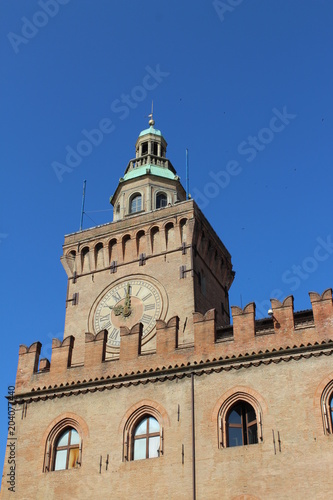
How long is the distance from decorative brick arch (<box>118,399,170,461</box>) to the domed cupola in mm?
14677

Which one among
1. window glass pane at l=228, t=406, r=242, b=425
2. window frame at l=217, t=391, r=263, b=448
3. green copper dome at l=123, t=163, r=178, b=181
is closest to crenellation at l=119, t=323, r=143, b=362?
window frame at l=217, t=391, r=263, b=448

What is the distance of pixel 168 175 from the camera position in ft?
133

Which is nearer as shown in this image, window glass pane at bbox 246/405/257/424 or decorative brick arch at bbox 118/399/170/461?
window glass pane at bbox 246/405/257/424

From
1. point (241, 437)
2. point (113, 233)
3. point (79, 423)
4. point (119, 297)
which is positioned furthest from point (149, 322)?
point (241, 437)

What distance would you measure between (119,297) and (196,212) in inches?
222

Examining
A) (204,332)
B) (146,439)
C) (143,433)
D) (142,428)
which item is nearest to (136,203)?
(204,332)

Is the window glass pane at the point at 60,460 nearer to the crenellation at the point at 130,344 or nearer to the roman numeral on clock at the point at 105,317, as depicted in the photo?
the crenellation at the point at 130,344

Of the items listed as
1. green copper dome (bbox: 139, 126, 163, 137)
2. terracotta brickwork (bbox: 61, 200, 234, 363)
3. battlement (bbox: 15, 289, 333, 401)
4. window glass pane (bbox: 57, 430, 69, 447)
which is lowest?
window glass pane (bbox: 57, 430, 69, 447)

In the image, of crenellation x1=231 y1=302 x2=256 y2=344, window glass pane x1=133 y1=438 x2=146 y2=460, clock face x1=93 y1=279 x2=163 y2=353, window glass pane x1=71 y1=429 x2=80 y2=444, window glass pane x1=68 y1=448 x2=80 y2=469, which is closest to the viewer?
window glass pane x1=133 y1=438 x2=146 y2=460

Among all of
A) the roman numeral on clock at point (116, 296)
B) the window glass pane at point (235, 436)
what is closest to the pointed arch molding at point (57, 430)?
the window glass pane at point (235, 436)

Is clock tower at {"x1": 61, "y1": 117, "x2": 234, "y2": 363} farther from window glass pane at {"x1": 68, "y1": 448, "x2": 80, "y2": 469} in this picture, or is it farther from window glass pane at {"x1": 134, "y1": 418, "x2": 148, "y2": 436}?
window glass pane at {"x1": 68, "y1": 448, "x2": 80, "y2": 469}

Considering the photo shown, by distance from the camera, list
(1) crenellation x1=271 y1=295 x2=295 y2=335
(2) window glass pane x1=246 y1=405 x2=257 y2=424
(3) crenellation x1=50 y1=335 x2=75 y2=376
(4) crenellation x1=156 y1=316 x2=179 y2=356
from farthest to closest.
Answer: (3) crenellation x1=50 y1=335 x2=75 y2=376 → (4) crenellation x1=156 y1=316 x2=179 y2=356 → (1) crenellation x1=271 y1=295 x2=295 y2=335 → (2) window glass pane x1=246 y1=405 x2=257 y2=424

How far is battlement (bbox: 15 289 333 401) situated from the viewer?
24938 millimetres

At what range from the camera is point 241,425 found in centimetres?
2448
